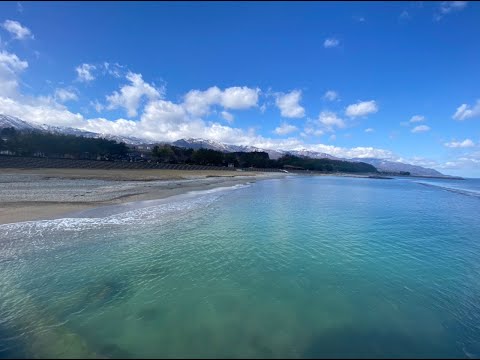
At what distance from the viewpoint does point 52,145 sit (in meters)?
71.7

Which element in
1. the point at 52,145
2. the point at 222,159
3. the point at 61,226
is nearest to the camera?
the point at 61,226

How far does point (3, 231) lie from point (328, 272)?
15.6 m

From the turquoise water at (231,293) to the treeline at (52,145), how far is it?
72773 millimetres

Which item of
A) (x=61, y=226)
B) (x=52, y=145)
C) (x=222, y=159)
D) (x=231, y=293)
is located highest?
(x=52, y=145)

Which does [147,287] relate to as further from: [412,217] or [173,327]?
[412,217]

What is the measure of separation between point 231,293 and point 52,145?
85.3 m

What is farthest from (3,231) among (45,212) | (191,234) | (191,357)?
(191,357)

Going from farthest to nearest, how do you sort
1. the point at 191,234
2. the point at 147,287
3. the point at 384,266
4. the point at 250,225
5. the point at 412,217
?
the point at 412,217 < the point at 250,225 < the point at 191,234 < the point at 384,266 < the point at 147,287

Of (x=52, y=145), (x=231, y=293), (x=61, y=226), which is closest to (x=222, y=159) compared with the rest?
(x=52, y=145)

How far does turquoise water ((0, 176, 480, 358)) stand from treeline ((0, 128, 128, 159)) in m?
72.8

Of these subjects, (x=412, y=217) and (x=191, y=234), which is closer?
(x=191, y=234)

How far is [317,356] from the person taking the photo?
5.04m

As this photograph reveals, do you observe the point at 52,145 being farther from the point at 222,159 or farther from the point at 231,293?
the point at 231,293

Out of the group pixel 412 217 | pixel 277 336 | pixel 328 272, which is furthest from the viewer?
pixel 412 217
